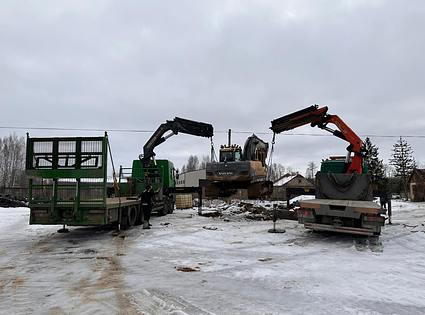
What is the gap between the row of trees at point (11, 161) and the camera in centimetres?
5178

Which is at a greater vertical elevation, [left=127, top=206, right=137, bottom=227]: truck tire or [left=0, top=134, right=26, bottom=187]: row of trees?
[left=0, top=134, right=26, bottom=187]: row of trees

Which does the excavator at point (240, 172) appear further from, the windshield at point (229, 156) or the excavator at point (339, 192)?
the excavator at point (339, 192)

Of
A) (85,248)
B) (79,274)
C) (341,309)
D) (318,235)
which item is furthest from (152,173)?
(341,309)

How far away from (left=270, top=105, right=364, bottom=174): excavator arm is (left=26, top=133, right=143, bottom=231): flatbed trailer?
7536 mm

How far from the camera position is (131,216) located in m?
11.9

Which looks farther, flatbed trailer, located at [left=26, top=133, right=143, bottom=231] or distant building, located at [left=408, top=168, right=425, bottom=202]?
distant building, located at [left=408, top=168, right=425, bottom=202]

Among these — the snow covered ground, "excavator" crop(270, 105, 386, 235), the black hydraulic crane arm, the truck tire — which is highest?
the black hydraulic crane arm

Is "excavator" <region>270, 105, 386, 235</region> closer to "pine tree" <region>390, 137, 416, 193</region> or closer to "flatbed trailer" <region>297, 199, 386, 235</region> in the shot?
"flatbed trailer" <region>297, 199, 386, 235</region>

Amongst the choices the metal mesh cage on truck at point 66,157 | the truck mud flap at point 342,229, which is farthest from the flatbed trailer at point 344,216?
the metal mesh cage on truck at point 66,157

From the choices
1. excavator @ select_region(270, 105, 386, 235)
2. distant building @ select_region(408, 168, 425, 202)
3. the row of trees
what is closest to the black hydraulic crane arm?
excavator @ select_region(270, 105, 386, 235)

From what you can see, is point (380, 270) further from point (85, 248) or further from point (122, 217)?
point (122, 217)

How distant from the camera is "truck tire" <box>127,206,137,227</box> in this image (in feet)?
37.1

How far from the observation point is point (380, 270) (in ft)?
19.7

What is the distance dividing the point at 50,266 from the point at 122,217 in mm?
4761
